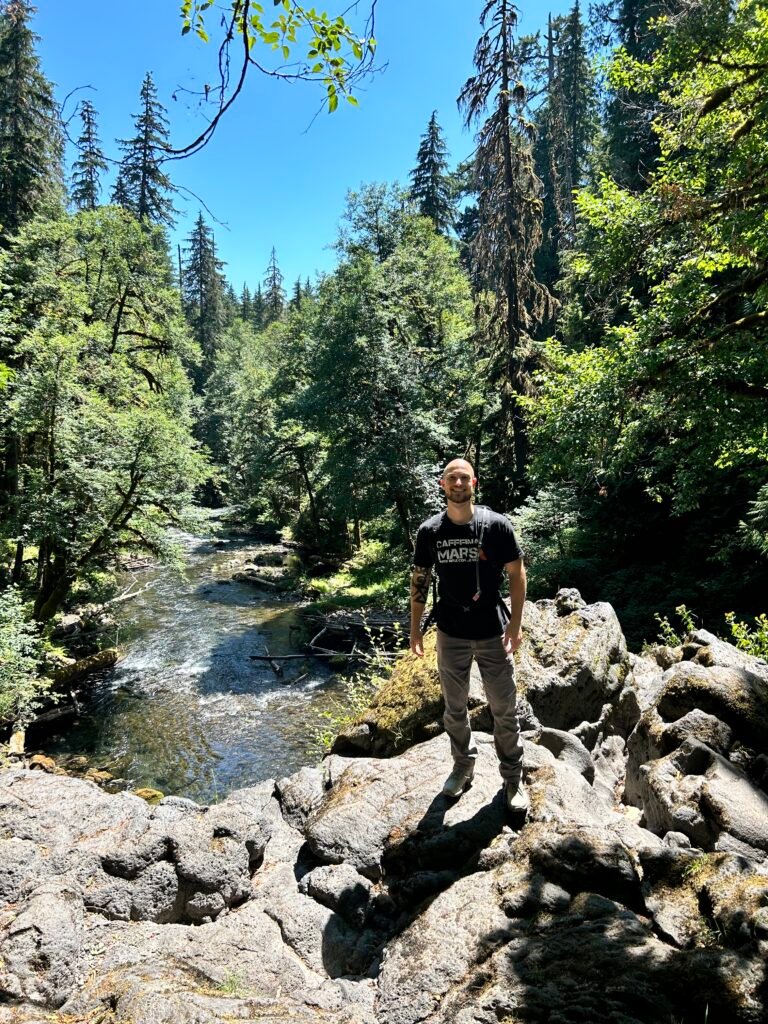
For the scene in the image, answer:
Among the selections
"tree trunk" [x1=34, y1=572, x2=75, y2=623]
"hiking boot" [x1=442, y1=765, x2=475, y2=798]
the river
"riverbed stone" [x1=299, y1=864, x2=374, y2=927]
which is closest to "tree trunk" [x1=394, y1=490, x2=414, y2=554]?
the river

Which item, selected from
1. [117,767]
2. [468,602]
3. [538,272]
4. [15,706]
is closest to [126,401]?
[15,706]

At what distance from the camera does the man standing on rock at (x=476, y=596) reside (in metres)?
3.84

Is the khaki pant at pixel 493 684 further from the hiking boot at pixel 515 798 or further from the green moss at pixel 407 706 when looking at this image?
the green moss at pixel 407 706

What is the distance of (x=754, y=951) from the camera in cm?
239

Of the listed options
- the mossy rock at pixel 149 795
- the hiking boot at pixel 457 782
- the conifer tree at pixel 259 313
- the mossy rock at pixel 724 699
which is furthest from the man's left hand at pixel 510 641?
the conifer tree at pixel 259 313

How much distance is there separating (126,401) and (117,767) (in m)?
11.6

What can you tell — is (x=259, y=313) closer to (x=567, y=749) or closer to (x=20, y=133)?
(x=20, y=133)

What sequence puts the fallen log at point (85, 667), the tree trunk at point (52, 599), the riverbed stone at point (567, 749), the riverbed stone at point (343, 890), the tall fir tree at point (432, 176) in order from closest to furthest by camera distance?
the riverbed stone at point (343, 890), the riverbed stone at point (567, 749), the fallen log at point (85, 667), the tree trunk at point (52, 599), the tall fir tree at point (432, 176)

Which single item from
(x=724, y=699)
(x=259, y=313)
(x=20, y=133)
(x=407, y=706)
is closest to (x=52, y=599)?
(x=407, y=706)

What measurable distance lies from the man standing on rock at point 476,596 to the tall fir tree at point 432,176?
3276 cm

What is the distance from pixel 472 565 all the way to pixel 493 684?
2.92ft

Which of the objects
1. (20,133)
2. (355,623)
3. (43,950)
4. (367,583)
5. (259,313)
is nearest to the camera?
(43,950)

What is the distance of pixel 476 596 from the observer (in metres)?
3.84

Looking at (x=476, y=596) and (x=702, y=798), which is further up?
(x=476, y=596)
